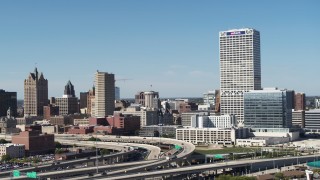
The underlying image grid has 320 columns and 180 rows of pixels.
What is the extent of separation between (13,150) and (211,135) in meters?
59.8

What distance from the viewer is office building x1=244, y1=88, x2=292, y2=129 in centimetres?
17462

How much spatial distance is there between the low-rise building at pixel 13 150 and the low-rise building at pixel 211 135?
52842 mm

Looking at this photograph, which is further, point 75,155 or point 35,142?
point 35,142

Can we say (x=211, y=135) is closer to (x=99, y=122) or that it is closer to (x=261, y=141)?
(x=261, y=141)

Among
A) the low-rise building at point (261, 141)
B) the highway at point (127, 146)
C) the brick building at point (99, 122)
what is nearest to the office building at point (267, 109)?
the low-rise building at point (261, 141)

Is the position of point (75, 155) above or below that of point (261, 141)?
below

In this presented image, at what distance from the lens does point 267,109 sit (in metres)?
177

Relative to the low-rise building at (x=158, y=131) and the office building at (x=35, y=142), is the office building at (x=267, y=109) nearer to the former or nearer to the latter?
the low-rise building at (x=158, y=131)

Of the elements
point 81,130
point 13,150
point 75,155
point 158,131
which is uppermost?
point 81,130

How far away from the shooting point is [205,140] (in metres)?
167

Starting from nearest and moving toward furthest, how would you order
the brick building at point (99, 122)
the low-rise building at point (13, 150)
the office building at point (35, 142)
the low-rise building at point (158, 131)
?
the low-rise building at point (13, 150), the office building at point (35, 142), the low-rise building at point (158, 131), the brick building at point (99, 122)

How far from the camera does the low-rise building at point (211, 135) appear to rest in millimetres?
163250

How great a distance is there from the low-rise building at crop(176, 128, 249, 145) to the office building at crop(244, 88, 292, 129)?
304 inches

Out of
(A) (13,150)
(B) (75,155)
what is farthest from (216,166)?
(A) (13,150)
